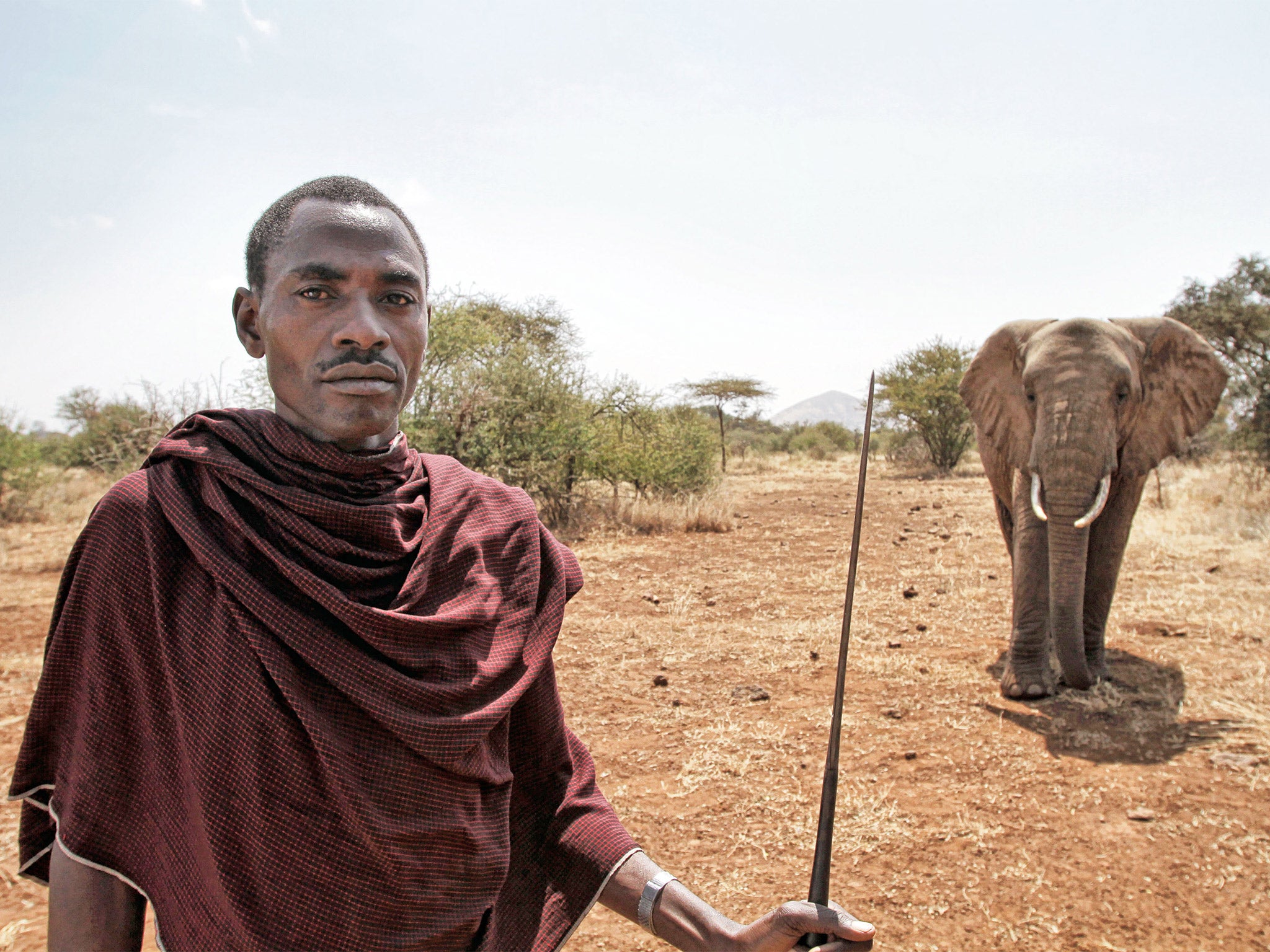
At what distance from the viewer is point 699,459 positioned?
13109 mm

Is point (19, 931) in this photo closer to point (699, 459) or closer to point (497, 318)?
point (699, 459)

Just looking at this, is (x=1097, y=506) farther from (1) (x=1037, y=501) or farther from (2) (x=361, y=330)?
(2) (x=361, y=330)

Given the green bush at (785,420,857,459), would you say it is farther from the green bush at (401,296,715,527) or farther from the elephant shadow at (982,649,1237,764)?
the elephant shadow at (982,649,1237,764)

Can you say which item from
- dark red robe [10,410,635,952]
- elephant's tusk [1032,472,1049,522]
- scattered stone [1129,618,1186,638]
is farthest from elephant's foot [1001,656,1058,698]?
dark red robe [10,410,635,952]

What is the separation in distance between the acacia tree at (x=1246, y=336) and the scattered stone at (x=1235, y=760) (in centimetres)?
1036

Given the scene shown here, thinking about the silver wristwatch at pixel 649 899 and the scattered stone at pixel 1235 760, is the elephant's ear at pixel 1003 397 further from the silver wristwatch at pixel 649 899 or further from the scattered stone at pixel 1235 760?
the silver wristwatch at pixel 649 899

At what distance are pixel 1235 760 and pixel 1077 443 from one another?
5.81 ft

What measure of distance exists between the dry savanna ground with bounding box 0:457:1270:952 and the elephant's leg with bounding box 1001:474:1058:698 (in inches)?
5.4

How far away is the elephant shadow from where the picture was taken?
4.02 m

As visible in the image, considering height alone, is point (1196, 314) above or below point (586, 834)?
above

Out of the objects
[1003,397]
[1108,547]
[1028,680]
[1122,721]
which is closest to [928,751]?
[1028,680]

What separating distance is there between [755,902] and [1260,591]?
6078 millimetres

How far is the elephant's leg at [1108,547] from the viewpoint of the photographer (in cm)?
509

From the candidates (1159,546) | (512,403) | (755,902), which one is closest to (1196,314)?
(1159,546)
